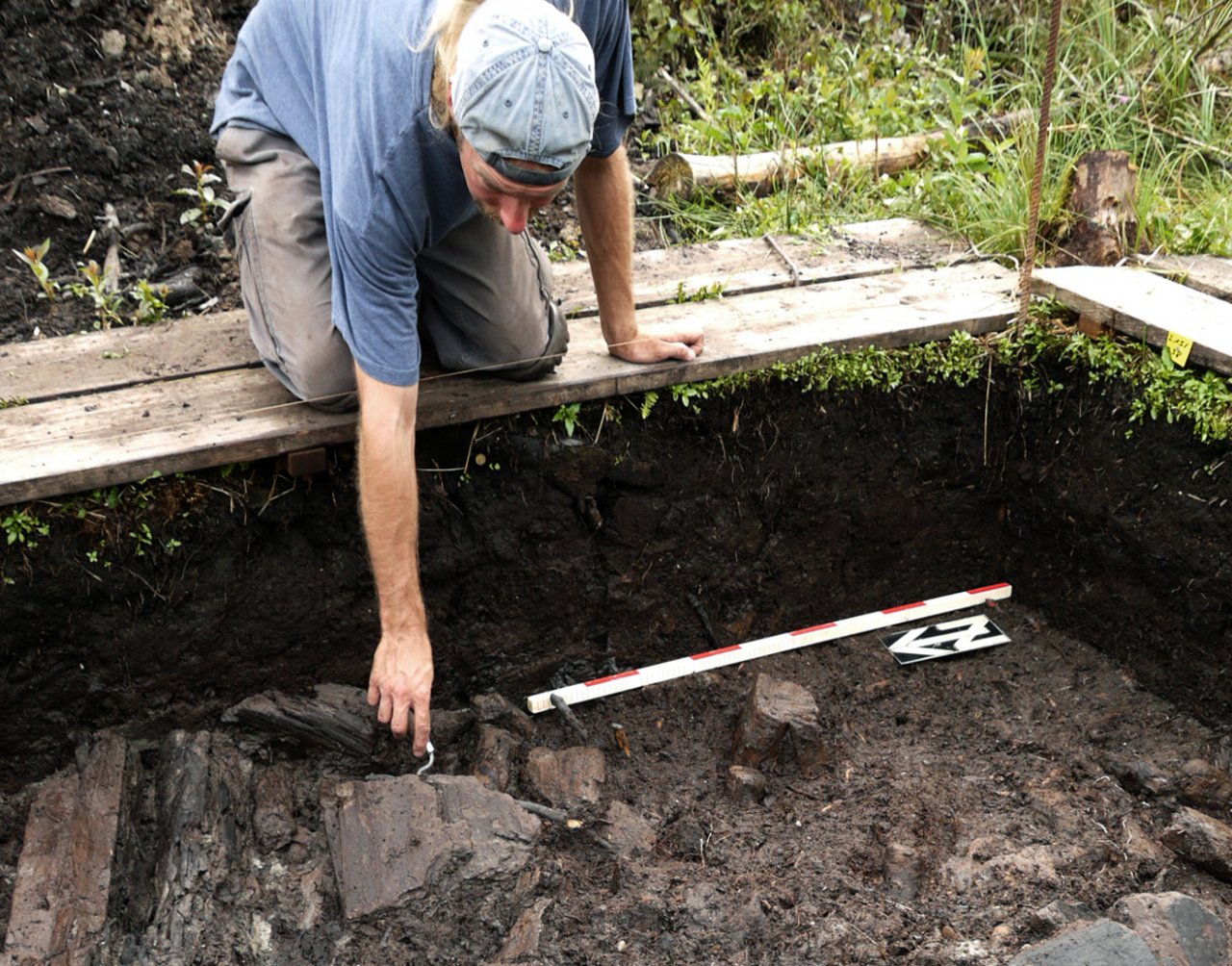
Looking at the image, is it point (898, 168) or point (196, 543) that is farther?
point (898, 168)

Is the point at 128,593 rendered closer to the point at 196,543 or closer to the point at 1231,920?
the point at 196,543

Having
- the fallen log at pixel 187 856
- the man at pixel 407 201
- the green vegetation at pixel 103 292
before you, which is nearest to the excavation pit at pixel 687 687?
the fallen log at pixel 187 856

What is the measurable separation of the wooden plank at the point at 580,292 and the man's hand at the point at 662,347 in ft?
1.23

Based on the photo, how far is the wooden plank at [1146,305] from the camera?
3.31 m

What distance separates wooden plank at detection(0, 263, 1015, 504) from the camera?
→ 9.32 ft

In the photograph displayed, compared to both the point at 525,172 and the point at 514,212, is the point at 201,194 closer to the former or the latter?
the point at 514,212

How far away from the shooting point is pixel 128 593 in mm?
3057

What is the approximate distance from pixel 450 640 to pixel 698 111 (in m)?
3.05

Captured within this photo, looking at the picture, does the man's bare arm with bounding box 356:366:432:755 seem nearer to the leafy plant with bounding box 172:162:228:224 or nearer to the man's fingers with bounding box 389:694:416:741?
the man's fingers with bounding box 389:694:416:741

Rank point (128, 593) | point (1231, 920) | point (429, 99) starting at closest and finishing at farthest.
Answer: point (429, 99) → point (1231, 920) → point (128, 593)

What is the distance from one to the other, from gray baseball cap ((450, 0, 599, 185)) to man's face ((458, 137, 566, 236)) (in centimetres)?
3

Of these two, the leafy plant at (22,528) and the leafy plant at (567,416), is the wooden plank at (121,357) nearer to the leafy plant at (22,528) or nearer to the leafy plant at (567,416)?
the leafy plant at (22,528)

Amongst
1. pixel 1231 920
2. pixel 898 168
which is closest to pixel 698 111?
pixel 898 168

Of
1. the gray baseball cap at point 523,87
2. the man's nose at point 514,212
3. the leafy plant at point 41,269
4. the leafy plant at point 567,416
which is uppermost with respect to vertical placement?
the gray baseball cap at point 523,87
